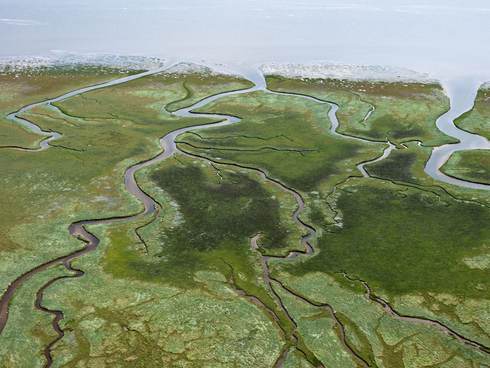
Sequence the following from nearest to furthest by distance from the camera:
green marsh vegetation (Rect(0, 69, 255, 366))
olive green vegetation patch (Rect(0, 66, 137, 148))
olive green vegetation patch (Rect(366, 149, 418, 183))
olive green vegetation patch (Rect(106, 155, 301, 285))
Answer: olive green vegetation patch (Rect(106, 155, 301, 285)), green marsh vegetation (Rect(0, 69, 255, 366)), olive green vegetation patch (Rect(366, 149, 418, 183)), olive green vegetation patch (Rect(0, 66, 137, 148))

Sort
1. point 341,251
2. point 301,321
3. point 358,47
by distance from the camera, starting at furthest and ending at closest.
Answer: point 358,47
point 341,251
point 301,321

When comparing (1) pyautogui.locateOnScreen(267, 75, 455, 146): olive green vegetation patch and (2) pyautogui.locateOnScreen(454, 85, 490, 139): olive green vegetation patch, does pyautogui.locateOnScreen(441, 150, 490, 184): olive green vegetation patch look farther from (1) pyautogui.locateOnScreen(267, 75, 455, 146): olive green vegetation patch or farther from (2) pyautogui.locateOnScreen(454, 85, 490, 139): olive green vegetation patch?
(2) pyautogui.locateOnScreen(454, 85, 490, 139): olive green vegetation patch

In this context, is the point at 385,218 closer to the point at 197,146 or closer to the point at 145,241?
the point at 145,241

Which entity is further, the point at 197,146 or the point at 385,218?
the point at 197,146

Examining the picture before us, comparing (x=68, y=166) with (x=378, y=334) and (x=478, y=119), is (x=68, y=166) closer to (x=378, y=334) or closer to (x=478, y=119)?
(x=378, y=334)

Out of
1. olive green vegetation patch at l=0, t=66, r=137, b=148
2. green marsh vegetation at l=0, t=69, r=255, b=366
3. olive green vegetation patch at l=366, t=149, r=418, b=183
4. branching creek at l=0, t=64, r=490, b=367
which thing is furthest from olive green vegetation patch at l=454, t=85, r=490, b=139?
olive green vegetation patch at l=0, t=66, r=137, b=148

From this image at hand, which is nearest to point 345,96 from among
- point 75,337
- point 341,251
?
point 341,251
